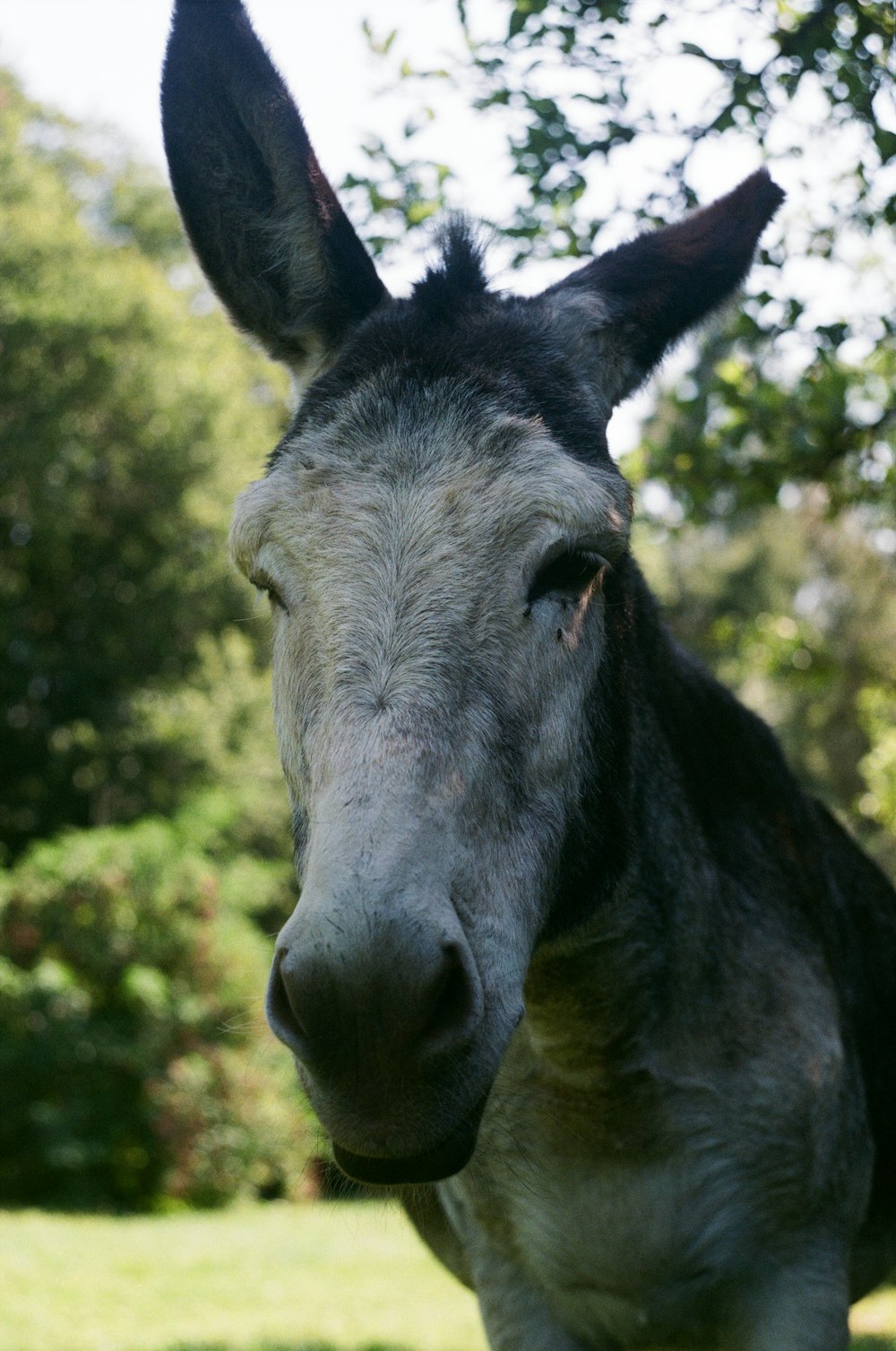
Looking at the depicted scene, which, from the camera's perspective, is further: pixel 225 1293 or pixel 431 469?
pixel 225 1293

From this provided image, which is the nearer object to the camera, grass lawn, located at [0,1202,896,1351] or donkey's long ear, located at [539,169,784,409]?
donkey's long ear, located at [539,169,784,409]

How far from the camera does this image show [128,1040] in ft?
57.2

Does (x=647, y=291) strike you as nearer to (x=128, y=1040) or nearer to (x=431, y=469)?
(x=431, y=469)

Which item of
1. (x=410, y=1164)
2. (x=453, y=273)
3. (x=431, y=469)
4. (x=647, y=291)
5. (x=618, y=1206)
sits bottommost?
(x=618, y=1206)

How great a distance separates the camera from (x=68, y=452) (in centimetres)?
2256

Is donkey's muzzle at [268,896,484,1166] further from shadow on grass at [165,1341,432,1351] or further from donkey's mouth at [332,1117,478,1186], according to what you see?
shadow on grass at [165,1341,432,1351]

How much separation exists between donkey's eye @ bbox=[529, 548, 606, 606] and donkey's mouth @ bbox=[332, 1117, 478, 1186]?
1.01 meters

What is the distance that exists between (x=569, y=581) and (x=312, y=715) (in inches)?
23.7

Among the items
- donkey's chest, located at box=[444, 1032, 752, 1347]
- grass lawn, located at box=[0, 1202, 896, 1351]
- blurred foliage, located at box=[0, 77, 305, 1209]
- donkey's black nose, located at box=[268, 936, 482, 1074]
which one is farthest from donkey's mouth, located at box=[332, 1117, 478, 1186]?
blurred foliage, located at box=[0, 77, 305, 1209]

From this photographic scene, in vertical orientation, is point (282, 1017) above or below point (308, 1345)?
above

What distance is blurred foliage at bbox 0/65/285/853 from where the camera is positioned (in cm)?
2208

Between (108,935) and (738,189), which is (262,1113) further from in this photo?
(738,189)

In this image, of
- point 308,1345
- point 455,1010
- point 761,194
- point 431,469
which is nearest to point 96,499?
point 308,1345

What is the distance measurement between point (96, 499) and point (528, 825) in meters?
23.9
